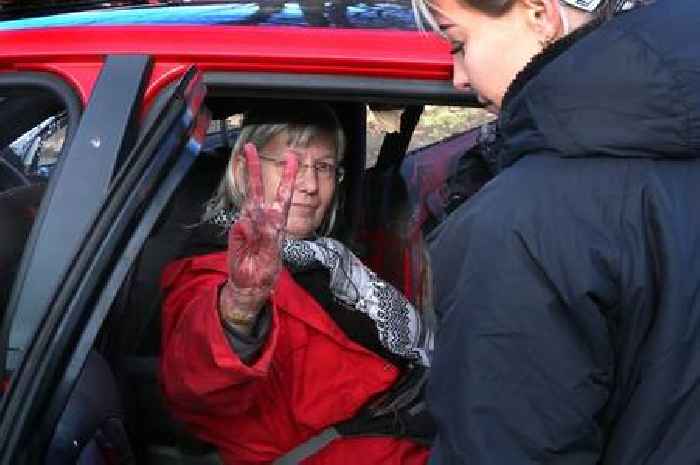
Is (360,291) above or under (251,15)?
under

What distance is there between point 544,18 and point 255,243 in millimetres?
537

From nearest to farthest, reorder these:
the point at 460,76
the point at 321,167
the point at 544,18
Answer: the point at 544,18
the point at 460,76
the point at 321,167

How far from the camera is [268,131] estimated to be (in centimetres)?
203

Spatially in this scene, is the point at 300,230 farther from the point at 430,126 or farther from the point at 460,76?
the point at 430,126

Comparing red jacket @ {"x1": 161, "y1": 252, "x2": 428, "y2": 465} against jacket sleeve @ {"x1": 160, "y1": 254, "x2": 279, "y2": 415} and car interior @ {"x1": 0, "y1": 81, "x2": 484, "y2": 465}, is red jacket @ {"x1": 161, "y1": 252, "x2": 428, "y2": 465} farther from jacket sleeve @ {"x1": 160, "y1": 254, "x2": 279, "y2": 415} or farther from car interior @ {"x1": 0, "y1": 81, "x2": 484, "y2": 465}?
car interior @ {"x1": 0, "y1": 81, "x2": 484, "y2": 465}

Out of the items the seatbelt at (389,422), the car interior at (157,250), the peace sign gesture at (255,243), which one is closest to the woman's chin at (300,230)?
the car interior at (157,250)

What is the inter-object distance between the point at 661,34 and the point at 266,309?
803 mm

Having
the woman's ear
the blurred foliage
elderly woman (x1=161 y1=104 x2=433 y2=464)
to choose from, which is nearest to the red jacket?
elderly woman (x1=161 y1=104 x2=433 y2=464)

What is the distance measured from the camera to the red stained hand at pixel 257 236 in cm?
135

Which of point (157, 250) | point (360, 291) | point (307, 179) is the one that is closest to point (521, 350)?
point (360, 291)

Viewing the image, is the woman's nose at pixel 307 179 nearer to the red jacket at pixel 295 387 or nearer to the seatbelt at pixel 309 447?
the red jacket at pixel 295 387

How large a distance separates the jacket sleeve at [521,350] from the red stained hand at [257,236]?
15.1 inches

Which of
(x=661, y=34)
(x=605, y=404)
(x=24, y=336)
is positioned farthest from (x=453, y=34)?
(x=24, y=336)

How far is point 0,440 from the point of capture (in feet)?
3.82
